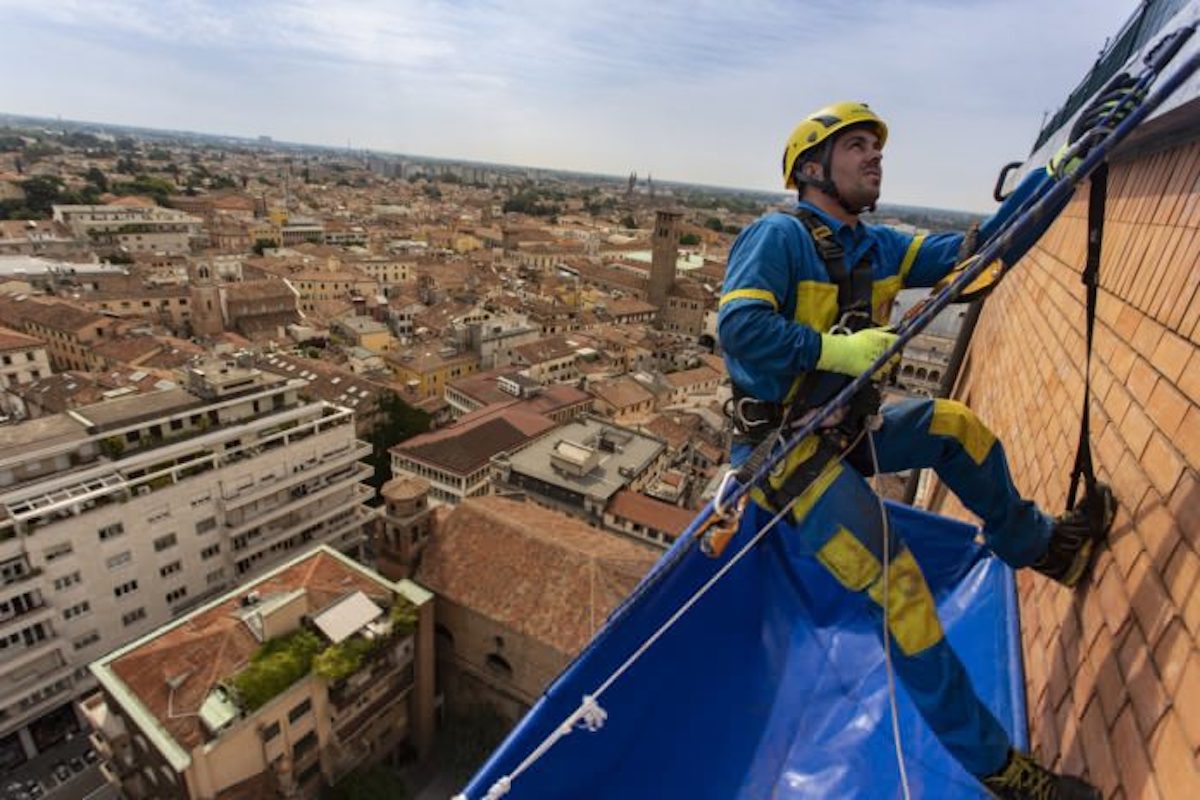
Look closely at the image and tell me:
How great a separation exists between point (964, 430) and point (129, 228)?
294 feet

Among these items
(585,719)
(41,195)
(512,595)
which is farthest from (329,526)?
(41,195)

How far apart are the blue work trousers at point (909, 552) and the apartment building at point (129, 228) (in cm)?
8318

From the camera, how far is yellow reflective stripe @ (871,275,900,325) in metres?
3.36

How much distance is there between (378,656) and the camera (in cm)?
1585

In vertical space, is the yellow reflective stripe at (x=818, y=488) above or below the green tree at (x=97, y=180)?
above

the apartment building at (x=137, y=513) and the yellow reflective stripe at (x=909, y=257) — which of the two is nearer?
the yellow reflective stripe at (x=909, y=257)

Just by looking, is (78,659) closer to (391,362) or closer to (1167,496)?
(1167,496)

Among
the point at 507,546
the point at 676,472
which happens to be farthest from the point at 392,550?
the point at 676,472

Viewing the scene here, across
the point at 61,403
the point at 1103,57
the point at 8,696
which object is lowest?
the point at 8,696

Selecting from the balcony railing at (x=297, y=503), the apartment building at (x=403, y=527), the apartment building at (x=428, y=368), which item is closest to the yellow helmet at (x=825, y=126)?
the apartment building at (x=403, y=527)

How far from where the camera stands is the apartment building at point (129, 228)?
2763 inches

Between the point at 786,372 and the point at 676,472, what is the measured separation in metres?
28.2

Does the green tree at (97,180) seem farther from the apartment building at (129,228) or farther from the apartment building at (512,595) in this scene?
the apartment building at (512,595)

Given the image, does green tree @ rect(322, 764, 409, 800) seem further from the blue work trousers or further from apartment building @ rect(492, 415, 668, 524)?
the blue work trousers
